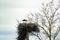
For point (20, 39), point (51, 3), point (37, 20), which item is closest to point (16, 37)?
point (20, 39)

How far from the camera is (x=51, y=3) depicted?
11430 millimetres

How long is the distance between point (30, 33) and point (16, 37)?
60 centimetres

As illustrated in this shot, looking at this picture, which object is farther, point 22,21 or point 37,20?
point 37,20

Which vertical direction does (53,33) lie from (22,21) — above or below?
below

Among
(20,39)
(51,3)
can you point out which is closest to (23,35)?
(20,39)

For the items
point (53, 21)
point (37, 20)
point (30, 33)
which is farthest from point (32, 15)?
point (30, 33)

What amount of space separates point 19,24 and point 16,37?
0.54m

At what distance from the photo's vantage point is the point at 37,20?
11.3 meters

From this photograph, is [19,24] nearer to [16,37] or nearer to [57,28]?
[16,37]

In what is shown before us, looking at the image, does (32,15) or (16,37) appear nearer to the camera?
(16,37)

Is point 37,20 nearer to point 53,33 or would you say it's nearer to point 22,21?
point 53,33

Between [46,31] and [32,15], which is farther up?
[32,15]

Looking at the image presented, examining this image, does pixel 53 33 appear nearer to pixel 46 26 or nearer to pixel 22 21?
pixel 46 26

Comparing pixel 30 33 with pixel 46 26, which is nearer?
pixel 30 33
